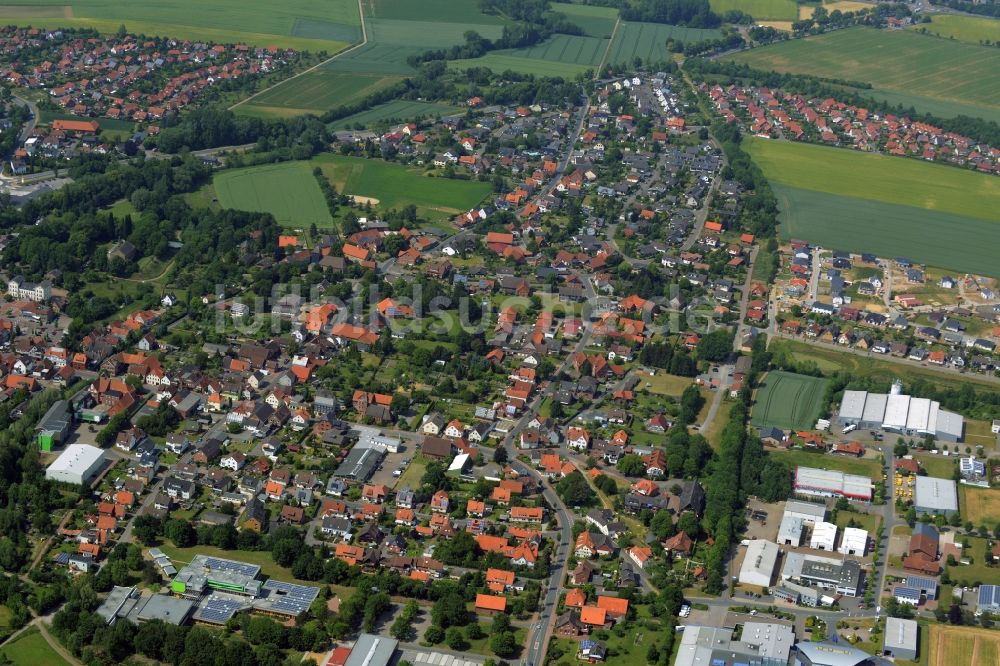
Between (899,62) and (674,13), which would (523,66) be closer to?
(674,13)

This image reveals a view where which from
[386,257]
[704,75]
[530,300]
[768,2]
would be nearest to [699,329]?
[530,300]

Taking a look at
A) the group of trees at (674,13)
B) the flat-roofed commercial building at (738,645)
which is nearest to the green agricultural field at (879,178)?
the group of trees at (674,13)

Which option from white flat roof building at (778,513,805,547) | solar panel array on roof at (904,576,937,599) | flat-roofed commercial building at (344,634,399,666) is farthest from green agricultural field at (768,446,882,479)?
flat-roofed commercial building at (344,634,399,666)

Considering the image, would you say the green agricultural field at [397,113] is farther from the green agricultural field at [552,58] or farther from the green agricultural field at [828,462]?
the green agricultural field at [828,462]

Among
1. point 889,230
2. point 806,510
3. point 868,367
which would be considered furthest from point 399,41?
point 806,510

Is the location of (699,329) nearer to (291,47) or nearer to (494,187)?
(494,187)

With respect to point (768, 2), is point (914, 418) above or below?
below

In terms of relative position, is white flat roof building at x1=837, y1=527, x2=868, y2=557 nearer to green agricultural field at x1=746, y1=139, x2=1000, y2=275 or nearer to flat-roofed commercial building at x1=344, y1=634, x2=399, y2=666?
flat-roofed commercial building at x1=344, y1=634, x2=399, y2=666

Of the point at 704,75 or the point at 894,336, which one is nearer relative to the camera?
the point at 894,336
